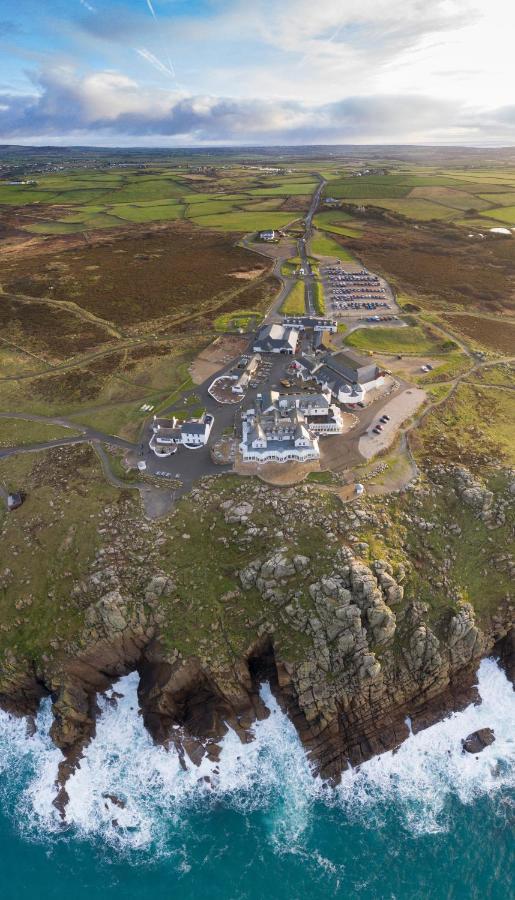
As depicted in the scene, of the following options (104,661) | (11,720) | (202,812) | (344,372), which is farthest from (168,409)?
(202,812)

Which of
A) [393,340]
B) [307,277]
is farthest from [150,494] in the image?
[307,277]

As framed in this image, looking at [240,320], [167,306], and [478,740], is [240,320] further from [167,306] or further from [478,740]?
[478,740]

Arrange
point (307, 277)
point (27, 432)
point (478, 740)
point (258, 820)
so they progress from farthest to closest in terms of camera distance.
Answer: point (307, 277) < point (27, 432) < point (478, 740) < point (258, 820)

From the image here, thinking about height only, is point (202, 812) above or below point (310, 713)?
below

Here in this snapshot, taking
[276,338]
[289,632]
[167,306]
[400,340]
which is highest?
[167,306]

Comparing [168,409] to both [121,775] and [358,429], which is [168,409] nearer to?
[358,429]
